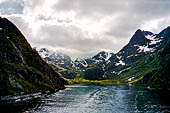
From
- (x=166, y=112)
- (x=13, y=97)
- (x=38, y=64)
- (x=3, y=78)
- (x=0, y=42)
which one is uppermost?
(x=0, y=42)

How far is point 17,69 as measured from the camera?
139 meters

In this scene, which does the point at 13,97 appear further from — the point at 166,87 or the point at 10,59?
the point at 166,87

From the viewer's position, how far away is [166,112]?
79500 mm

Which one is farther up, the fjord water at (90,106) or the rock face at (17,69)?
the rock face at (17,69)

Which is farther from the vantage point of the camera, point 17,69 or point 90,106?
point 17,69

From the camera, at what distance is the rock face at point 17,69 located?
114750 mm

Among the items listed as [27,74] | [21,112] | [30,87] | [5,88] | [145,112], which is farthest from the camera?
[27,74]

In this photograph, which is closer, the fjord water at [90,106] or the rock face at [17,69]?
the fjord water at [90,106]

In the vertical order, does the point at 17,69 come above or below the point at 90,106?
above

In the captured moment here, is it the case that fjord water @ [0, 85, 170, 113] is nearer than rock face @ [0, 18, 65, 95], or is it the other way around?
fjord water @ [0, 85, 170, 113]

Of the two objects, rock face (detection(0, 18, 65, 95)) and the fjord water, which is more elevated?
rock face (detection(0, 18, 65, 95))

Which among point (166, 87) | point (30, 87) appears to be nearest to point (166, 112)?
point (30, 87)

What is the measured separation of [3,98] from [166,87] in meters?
154

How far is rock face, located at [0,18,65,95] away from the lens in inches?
4518
